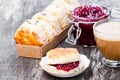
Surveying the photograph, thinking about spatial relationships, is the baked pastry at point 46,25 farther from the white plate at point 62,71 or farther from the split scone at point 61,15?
the white plate at point 62,71

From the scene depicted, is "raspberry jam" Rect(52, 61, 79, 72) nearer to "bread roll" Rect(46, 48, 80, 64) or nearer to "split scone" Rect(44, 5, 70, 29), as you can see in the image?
"bread roll" Rect(46, 48, 80, 64)

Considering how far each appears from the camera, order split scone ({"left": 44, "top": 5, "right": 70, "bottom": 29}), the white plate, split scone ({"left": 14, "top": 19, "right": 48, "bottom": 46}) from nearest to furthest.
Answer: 1. the white plate
2. split scone ({"left": 14, "top": 19, "right": 48, "bottom": 46})
3. split scone ({"left": 44, "top": 5, "right": 70, "bottom": 29})

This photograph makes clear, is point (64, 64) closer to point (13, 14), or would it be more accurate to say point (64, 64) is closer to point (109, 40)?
point (109, 40)

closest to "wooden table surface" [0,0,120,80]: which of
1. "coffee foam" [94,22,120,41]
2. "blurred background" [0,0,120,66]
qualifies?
"blurred background" [0,0,120,66]

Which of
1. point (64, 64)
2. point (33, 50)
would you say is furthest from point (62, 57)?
point (33, 50)

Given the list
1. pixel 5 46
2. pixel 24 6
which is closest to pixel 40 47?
pixel 5 46

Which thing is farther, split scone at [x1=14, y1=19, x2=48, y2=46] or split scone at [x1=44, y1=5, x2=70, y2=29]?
split scone at [x1=44, y1=5, x2=70, y2=29]

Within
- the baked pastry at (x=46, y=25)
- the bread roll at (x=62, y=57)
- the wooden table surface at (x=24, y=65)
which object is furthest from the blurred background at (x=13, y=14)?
the bread roll at (x=62, y=57)
